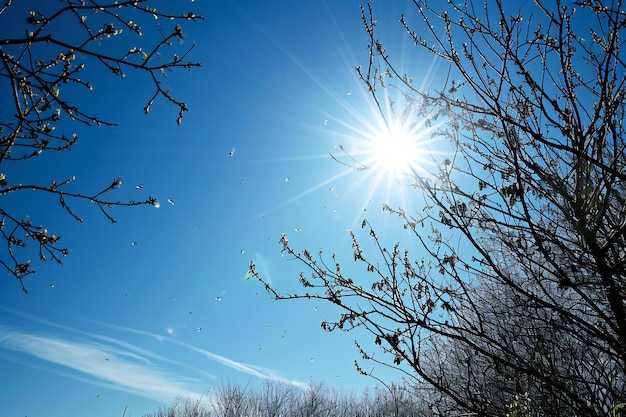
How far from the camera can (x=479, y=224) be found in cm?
270

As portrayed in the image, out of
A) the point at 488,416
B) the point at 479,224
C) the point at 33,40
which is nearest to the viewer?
the point at 33,40

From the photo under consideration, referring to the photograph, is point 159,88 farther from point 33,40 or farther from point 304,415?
point 304,415

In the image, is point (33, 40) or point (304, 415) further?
point (304, 415)

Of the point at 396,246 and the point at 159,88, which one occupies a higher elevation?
the point at 159,88

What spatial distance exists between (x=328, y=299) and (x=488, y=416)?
3.95 ft

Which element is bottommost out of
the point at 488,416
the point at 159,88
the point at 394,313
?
the point at 488,416

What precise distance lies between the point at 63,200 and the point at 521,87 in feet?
12.0

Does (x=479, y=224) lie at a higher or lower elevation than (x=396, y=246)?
higher

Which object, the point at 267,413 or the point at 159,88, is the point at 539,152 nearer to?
the point at 159,88

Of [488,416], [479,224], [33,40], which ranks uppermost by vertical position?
[33,40]

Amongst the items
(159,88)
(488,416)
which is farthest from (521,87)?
(159,88)

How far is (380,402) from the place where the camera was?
126ft

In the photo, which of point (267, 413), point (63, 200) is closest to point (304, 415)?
point (267, 413)

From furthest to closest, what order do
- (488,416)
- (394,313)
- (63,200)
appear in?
(63,200)
(394,313)
(488,416)
